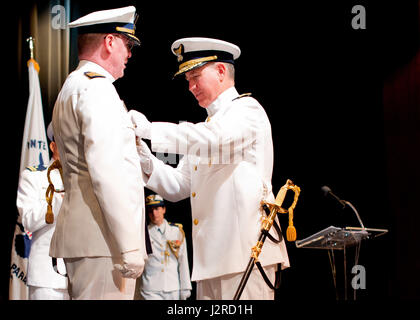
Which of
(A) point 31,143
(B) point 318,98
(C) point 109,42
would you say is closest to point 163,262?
(A) point 31,143

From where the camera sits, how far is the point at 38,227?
11.1 feet

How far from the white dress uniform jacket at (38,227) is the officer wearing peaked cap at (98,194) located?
145 cm

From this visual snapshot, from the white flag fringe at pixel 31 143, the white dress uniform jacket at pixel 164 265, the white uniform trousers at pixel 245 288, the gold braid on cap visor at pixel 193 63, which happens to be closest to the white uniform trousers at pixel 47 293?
the white flag fringe at pixel 31 143

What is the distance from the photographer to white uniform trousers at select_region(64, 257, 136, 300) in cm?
185

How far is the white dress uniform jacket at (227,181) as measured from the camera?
7.75 ft

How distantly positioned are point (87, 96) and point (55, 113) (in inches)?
8.3

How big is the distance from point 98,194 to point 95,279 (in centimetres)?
29

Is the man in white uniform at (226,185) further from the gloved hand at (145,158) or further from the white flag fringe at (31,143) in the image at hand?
the white flag fringe at (31,143)

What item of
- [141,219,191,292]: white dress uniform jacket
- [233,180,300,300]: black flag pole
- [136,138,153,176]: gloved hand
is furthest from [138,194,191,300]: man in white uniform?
[233,180,300,300]: black flag pole

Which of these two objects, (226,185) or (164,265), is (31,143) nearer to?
(164,265)

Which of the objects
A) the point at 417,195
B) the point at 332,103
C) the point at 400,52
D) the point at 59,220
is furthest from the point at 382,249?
the point at 59,220

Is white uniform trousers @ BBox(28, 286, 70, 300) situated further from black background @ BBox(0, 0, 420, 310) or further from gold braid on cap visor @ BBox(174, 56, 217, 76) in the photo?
black background @ BBox(0, 0, 420, 310)

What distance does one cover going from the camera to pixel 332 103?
526 centimetres

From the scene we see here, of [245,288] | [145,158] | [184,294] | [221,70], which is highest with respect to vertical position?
[221,70]
